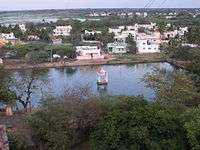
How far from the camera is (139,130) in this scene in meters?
12.3

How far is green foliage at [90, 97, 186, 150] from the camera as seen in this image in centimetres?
1230

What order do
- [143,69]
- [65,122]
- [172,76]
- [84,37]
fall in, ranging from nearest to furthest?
[65,122]
[172,76]
[143,69]
[84,37]

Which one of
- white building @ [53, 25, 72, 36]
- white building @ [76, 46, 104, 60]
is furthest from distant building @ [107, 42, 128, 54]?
white building @ [53, 25, 72, 36]

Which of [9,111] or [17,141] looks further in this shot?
[9,111]

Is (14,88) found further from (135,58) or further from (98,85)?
(135,58)

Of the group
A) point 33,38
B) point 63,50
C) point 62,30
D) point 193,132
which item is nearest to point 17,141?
point 193,132

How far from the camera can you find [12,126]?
16.3m

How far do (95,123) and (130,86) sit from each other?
15994 mm

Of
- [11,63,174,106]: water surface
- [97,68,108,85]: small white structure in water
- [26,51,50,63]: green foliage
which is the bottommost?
[11,63,174,106]: water surface

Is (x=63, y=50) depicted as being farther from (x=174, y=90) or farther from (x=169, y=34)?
(x=174, y=90)

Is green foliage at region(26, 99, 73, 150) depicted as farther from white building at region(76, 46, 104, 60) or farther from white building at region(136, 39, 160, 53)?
white building at region(136, 39, 160, 53)

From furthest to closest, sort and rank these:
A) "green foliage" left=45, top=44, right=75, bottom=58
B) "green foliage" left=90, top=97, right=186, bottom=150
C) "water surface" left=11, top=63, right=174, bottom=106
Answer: "green foliage" left=45, top=44, right=75, bottom=58, "water surface" left=11, top=63, right=174, bottom=106, "green foliage" left=90, top=97, right=186, bottom=150

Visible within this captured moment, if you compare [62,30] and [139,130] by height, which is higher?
[62,30]

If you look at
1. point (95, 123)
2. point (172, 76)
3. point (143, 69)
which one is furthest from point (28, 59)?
point (95, 123)
